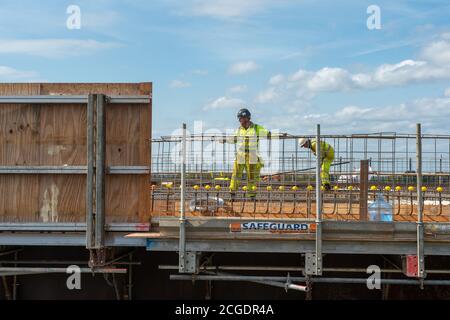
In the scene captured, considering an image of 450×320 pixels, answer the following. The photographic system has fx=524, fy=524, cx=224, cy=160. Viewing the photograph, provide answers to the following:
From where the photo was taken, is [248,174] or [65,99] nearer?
[65,99]

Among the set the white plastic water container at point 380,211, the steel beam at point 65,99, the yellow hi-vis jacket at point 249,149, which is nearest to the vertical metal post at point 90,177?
the steel beam at point 65,99

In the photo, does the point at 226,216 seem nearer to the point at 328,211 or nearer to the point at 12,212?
the point at 328,211

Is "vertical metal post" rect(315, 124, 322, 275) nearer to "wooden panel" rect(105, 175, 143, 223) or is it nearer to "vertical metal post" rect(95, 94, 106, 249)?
"wooden panel" rect(105, 175, 143, 223)

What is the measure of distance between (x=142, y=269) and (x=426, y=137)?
5.24m

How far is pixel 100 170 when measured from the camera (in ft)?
25.8

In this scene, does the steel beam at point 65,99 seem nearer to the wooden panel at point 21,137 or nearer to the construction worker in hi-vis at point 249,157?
the wooden panel at point 21,137

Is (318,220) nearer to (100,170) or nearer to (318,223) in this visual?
(318,223)

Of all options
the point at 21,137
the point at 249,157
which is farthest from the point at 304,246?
the point at 21,137

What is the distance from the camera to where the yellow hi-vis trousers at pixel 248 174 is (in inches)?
356

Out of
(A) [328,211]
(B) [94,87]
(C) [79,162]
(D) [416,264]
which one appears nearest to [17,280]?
(C) [79,162]

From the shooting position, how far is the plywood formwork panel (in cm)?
822

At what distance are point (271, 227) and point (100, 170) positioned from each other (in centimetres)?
269

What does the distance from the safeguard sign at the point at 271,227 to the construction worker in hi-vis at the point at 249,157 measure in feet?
2.74

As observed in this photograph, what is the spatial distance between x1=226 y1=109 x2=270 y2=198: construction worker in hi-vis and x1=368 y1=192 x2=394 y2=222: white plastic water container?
1888mm
